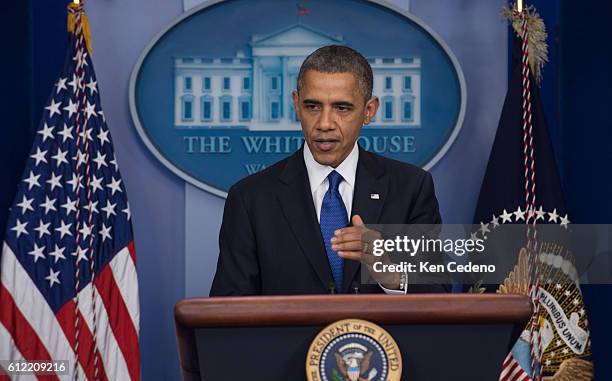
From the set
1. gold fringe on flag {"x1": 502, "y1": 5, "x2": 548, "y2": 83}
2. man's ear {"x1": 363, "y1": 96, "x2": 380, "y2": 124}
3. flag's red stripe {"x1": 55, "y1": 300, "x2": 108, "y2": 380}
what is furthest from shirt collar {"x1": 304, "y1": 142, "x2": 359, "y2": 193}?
flag's red stripe {"x1": 55, "y1": 300, "x2": 108, "y2": 380}

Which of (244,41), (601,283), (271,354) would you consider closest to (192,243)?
(244,41)

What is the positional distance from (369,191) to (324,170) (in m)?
0.14

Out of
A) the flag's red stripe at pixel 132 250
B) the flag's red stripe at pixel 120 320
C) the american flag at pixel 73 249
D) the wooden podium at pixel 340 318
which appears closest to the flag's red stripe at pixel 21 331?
the american flag at pixel 73 249

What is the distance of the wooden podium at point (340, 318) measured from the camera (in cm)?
130

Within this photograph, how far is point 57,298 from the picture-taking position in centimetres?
323

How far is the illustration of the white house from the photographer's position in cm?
354

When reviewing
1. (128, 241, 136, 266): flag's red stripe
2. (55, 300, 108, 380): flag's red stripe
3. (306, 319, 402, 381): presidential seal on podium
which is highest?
(306, 319, 402, 381): presidential seal on podium

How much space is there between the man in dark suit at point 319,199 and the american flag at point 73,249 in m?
1.08

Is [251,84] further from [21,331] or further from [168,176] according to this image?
[21,331]

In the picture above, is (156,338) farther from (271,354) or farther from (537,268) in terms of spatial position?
(271,354)

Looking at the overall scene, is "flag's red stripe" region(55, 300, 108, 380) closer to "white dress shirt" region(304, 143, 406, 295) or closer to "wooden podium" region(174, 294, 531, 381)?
"white dress shirt" region(304, 143, 406, 295)

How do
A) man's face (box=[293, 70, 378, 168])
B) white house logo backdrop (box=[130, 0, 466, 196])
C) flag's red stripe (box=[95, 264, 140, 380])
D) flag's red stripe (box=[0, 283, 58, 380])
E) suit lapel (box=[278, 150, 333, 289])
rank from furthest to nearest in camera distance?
white house logo backdrop (box=[130, 0, 466, 196]) → flag's red stripe (box=[95, 264, 140, 380]) → flag's red stripe (box=[0, 283, 58, 380]) → man's face (box=[293, 70, 378, 168]) → suit lapel (box=[278, 150, 333, 289])

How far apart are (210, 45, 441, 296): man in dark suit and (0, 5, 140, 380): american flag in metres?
1.08

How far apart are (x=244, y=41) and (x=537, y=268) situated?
145 centimetres
